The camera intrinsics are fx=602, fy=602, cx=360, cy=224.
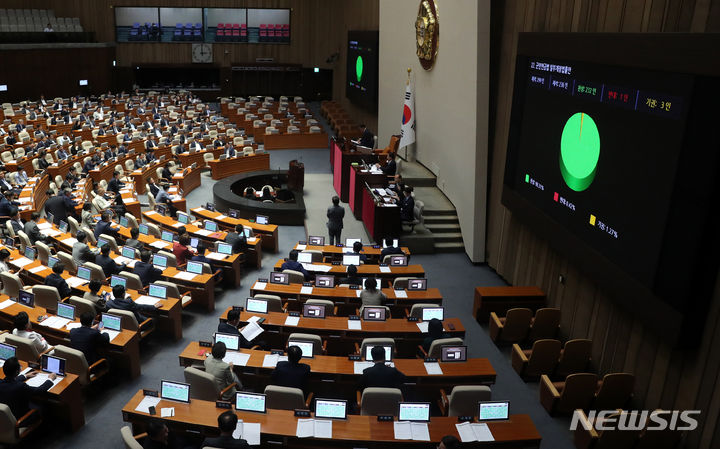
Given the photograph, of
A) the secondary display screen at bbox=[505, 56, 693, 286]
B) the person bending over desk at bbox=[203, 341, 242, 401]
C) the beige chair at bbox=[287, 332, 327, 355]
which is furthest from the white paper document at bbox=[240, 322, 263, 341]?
the secondary display screen at bbox=[505, 56, 693, 286]

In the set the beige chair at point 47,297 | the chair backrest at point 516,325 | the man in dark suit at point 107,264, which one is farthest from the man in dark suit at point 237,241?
the chair backrest at point 516,325

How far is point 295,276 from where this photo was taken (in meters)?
10.3

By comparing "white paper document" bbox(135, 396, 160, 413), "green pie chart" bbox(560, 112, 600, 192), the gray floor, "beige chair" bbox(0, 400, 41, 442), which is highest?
"green pie chart" bbox(560, 112, 600, 192)

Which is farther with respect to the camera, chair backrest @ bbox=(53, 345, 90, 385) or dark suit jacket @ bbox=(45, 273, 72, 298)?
dark suit jacket @ bbox=(45, 273, 72, 298)

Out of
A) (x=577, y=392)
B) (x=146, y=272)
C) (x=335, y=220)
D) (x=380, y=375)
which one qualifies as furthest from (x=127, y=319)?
(x=577, y=392)

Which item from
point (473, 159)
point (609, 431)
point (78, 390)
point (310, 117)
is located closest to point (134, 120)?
point (310, 117)

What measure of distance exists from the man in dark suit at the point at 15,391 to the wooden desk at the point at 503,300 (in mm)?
6895

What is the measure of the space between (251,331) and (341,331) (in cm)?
128

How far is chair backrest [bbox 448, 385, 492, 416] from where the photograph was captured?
6758 mm

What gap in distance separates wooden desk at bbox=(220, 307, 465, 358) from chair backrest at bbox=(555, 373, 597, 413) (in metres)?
1.65

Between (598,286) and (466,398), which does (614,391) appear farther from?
(466,398)

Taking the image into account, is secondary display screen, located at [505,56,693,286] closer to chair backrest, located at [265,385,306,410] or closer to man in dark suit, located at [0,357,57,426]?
chair backrest, located at [265,385,306,410]

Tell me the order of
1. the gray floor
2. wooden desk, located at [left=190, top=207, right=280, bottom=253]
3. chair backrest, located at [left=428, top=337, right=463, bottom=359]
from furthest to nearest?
wooden desk, located at [left=190, top=207, right=280, bottom=253] < chair backrest, located at [left=428, top=337, right=463, bottom=359] < the gray floor

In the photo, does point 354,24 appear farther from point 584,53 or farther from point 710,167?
point 710,167
